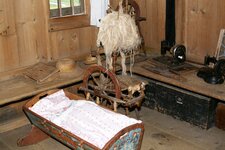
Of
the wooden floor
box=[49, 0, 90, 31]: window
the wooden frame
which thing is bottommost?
the wooden floor

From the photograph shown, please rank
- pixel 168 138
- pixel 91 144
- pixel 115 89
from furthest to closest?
A: pixel 168 138
pixel 115 89
pixel 91 144

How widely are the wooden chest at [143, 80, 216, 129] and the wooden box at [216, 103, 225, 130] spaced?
48mm

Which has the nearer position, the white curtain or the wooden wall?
the wooden wall

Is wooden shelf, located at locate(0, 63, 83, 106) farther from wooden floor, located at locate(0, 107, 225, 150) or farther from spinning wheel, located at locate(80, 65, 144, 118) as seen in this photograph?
wooden floor, located at locate(0, 107, 225, 150)

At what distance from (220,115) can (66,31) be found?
213cm

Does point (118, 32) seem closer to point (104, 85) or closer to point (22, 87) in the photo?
point (104, 85)

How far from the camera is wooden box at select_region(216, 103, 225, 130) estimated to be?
11.9ft

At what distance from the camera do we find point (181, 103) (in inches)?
151

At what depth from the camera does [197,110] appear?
3.68 metres

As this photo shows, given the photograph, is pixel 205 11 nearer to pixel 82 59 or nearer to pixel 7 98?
pixel 82 59

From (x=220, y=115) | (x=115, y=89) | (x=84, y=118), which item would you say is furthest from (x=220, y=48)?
(x=84, y=118)

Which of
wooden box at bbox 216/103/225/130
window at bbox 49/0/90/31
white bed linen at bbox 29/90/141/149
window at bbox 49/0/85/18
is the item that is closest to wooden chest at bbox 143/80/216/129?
wooden box at bbox 216/103/225/130

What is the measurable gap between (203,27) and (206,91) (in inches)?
37.6

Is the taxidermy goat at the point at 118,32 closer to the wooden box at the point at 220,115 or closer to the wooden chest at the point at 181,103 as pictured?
the wooden chest at the point at 181,103
